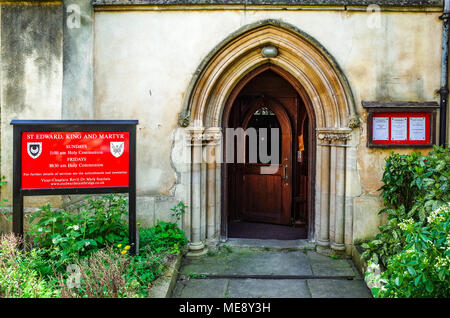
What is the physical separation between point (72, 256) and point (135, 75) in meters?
2.53

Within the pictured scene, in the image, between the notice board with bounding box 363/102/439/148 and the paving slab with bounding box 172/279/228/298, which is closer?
the paving slab with bounding box 172/279/228/298

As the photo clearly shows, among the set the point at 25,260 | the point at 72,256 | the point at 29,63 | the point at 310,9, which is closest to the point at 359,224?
the point at 310,9

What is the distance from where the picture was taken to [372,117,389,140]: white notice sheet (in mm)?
5258

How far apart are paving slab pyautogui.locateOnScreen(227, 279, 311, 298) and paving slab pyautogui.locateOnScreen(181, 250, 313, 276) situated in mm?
190

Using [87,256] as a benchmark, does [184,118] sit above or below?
above

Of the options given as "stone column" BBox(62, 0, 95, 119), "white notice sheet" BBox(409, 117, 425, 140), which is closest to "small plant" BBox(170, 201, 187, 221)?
"stone column" BBox(62, 0, 95, 119)

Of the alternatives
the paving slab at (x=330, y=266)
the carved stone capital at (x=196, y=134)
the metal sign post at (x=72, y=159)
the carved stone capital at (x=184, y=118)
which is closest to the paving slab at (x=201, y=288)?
the metal sign post at (x=72, y=159)

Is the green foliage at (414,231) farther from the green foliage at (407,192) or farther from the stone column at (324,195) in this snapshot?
the stone column at (324,195)

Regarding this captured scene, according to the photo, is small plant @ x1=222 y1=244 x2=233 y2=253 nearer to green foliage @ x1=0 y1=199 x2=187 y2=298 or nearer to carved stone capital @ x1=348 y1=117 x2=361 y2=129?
green foliage @ x1=0 y1=199 x2=187 y2=298

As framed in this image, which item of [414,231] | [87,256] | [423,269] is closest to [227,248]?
[87,256]

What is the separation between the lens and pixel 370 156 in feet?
17.4

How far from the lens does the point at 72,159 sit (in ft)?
13.8

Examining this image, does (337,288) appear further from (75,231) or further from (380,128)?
(75,231)

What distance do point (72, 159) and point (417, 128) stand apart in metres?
4.32
